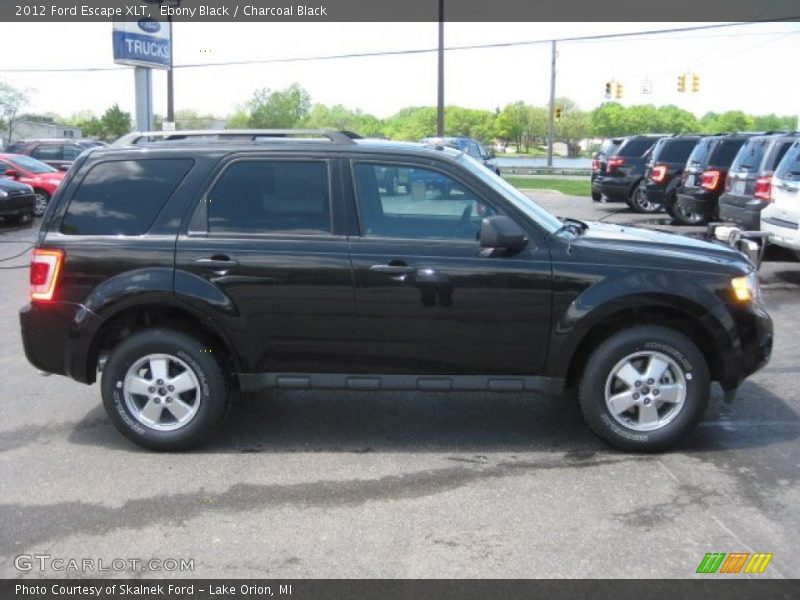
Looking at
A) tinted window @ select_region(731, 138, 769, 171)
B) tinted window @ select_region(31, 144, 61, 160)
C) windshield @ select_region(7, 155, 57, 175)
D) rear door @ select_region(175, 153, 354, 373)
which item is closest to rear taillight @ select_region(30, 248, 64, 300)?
rear door @ select_region(175, 153, 354, 373)

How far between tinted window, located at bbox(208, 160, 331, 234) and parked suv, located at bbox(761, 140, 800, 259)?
7160 mm

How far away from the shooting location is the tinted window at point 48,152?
85.7 ft

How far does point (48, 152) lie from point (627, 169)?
1818 cm

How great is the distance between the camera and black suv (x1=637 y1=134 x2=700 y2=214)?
18.2 meters

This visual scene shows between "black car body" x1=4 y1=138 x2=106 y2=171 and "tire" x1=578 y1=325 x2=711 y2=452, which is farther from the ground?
"black car body" x1=4 y1=138 x2=106 y2=171

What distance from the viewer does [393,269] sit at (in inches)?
188

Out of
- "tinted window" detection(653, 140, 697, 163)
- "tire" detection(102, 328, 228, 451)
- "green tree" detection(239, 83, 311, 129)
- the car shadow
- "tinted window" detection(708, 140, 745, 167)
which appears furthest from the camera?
"green tree" detection(239, 83, 311, 129)

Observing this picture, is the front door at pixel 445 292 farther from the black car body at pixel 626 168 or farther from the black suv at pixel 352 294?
the black car body at pixel 626 168

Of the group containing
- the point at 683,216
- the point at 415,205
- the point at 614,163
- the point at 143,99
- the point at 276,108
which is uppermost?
the point at 276,108

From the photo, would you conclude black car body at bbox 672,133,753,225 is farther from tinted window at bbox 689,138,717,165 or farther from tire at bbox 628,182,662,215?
tire at bbox 628,182,662,215

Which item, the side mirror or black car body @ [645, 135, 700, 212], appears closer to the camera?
the side mirror

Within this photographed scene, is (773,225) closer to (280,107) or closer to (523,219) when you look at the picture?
(523,219)

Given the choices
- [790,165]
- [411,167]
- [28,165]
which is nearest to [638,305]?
[411,167]

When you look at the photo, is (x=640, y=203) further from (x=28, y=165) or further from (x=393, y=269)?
(x=393, y=269)
